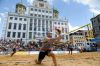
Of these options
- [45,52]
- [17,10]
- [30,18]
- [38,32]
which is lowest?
[45,52]

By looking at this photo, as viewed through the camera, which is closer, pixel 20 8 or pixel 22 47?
pixel 22 47

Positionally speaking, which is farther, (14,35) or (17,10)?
(17,10)

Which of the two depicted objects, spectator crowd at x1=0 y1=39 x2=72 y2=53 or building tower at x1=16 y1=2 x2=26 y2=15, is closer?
spectator crowd at x1=0 y1=39 x2=72 y2=53

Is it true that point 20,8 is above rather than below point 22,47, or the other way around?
above

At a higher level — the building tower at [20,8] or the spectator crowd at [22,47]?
the building tower at [20,8]

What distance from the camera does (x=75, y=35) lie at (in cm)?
8769

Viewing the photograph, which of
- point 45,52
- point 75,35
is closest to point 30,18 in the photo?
point 75,35

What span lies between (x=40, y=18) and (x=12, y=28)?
45.4ft

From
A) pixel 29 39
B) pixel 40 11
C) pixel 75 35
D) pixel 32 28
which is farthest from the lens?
pixel 75 35

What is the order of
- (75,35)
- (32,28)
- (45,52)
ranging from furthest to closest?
1. (75,35)
2. (32,28)
3. (45,52)

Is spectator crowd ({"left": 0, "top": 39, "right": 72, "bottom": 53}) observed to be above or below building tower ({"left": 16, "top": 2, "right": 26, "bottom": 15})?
below

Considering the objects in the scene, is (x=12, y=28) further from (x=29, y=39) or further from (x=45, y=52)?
(x=45, y=52)

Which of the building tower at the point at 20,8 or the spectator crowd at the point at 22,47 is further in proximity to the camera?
the building tower at the point at 20,8

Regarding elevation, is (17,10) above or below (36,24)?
above
